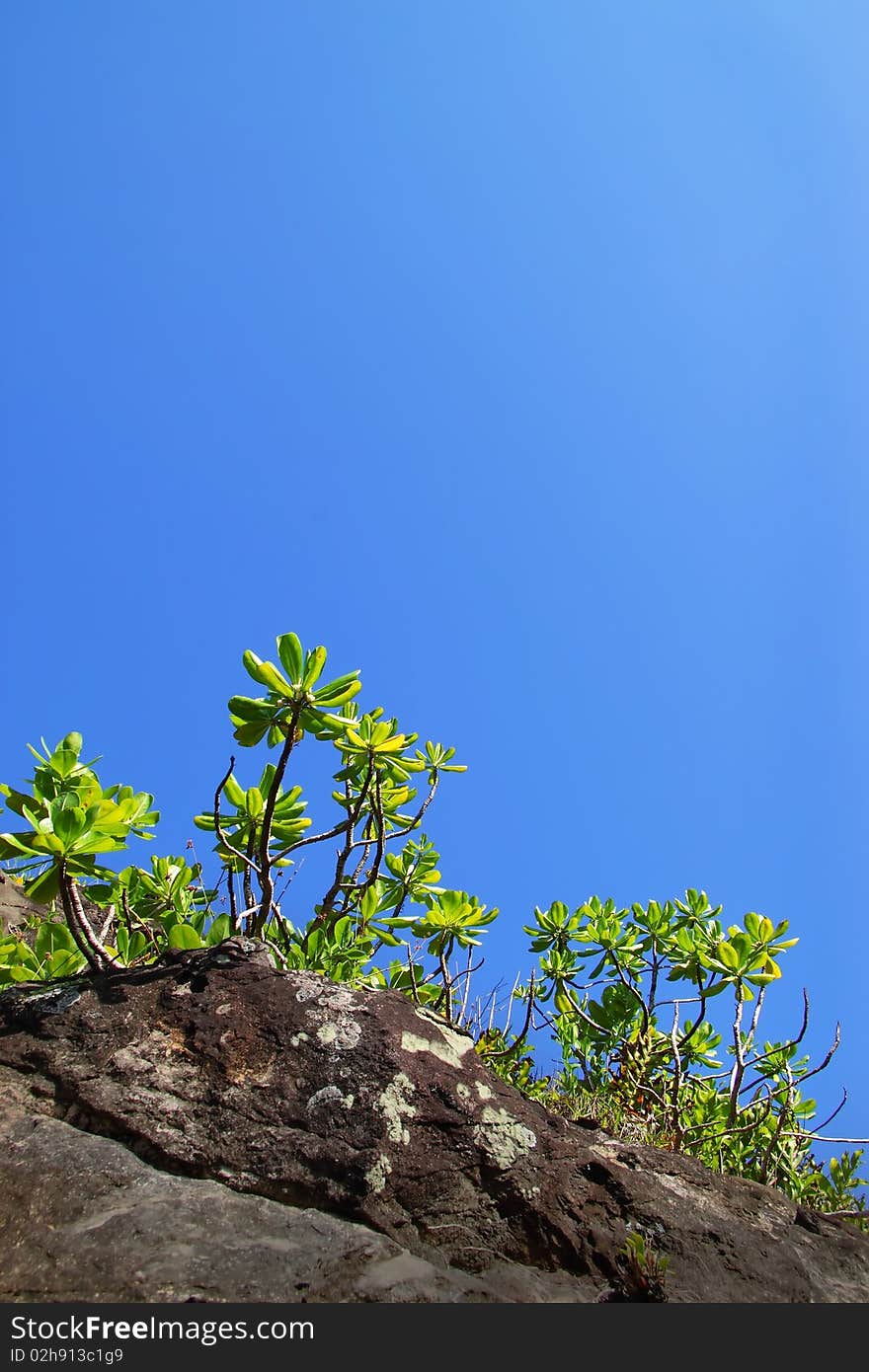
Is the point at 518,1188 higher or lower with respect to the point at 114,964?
lower

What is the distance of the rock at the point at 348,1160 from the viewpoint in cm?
220

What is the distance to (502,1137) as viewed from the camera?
8.53 ft

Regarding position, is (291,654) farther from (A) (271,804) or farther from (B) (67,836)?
(B) (67,836)

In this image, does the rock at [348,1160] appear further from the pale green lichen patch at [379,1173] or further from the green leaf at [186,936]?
the green leaf at [186,936]

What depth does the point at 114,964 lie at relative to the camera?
9.96 feet

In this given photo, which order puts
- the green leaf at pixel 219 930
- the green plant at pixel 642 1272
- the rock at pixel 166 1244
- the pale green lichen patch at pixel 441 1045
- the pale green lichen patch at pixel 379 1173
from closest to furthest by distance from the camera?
the rock at pixel 166 1244 → the green plant at pixel 642 1272 → the pale green lichen patch at pixel 379 1173 → the pale green lichen patch at pixel 441 1045 → the green leaf at pixel 219 930

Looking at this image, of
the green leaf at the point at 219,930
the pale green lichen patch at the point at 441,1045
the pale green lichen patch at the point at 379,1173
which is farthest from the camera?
the green leaf at the point at 219,930

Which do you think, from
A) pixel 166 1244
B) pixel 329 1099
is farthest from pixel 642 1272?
pixel 166 1244

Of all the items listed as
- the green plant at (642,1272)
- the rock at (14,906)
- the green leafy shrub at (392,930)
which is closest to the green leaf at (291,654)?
the green leafy shrub at (392,930)
